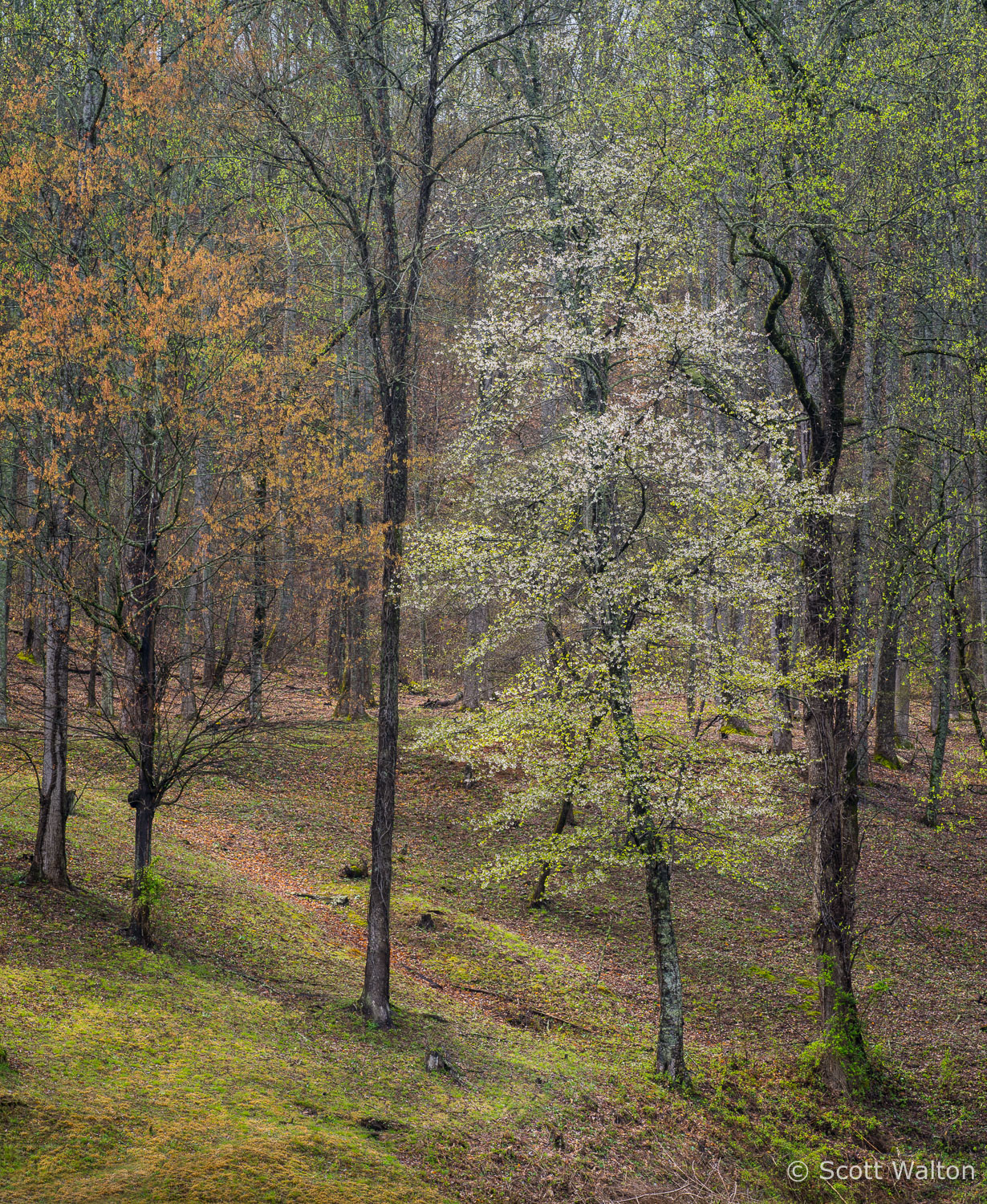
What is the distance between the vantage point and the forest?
279 inches

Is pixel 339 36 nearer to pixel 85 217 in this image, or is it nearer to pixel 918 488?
pixel 85 217

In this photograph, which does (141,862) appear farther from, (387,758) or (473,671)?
(473,671)

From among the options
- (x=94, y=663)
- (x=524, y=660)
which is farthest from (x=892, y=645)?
(x=94, y=663)

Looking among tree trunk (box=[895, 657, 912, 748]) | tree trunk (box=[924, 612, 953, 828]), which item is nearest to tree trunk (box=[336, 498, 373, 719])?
tree trunk (box=[924, 612, 953, 828])

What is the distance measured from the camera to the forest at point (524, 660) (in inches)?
279

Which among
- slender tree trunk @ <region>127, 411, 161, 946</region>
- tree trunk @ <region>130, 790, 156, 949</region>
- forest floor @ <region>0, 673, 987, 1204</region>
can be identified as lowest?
forest floor @ <region>0, 673, 987, 1204</region>

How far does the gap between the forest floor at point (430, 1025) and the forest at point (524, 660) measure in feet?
0.18

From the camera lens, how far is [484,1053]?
27.4 feet

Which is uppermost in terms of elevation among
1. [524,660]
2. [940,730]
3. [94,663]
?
[94,663]

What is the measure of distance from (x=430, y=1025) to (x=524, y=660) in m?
4.97

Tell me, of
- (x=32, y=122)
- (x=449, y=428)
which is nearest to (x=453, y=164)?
(x=449, y=428)

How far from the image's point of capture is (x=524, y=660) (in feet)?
39.8

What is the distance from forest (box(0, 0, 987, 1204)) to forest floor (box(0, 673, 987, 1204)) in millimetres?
55

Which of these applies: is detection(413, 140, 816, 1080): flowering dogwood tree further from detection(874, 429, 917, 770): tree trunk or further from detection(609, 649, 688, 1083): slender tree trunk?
detection(874, 429, 917, 770): tree trunk
